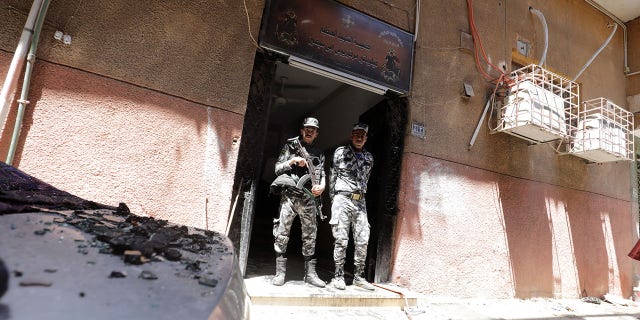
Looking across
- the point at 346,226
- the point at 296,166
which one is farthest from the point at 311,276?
the point at 296,166

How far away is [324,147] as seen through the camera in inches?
255

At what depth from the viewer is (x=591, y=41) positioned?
255 inches

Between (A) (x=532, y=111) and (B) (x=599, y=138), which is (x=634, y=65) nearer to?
(B) (x=599, y=138)

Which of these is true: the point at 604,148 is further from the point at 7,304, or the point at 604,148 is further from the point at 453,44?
the point at 7,304

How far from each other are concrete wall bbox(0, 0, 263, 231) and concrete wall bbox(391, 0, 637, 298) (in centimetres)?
237

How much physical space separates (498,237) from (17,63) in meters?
5.68

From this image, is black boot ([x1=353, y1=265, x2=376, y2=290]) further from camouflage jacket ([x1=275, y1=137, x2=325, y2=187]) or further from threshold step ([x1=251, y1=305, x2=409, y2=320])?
camouflage jacket ([x1=275, y1=137, x2=325, y2=187])

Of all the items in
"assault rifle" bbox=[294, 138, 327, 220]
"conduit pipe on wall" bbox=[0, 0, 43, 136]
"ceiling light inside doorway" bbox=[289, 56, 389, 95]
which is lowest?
"assault rifle" bbox=[294, 138, 327, 220]

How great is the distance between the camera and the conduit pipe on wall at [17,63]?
2451 mm

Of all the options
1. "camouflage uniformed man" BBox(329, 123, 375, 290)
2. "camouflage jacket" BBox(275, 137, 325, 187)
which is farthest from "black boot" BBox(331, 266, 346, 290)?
"camouflage jacket" BBox(275, 137, 325, 187)

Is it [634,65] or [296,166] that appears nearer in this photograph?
[296,166]

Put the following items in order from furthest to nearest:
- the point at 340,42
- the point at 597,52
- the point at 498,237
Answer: the point at 597,52 < the point at 498,237 < the point at 340,42

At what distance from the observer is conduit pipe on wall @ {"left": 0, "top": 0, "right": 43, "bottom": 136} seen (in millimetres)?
2451

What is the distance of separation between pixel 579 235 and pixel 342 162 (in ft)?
15.1
